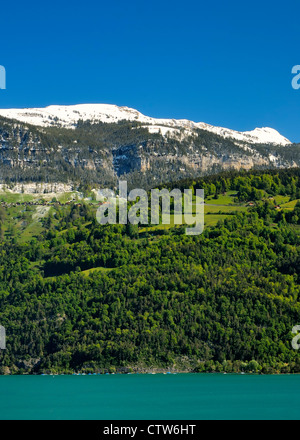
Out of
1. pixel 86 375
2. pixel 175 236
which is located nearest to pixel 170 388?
pixel 86 375

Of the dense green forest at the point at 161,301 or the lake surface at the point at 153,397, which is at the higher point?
the dense green forest at the point at 161,301

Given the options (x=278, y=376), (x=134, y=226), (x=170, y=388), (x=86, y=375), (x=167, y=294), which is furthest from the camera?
(x=134, y=226)

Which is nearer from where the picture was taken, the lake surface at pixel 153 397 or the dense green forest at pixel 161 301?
the lake surface at pixel 153 397

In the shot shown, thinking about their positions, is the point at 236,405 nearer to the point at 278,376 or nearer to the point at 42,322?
the point at 278,376

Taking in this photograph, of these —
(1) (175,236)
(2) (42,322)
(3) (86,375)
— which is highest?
(1) (175,236)

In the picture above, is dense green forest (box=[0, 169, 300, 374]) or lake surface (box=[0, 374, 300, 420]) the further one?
dense green forest (box=[0, 169, 300, 374])
